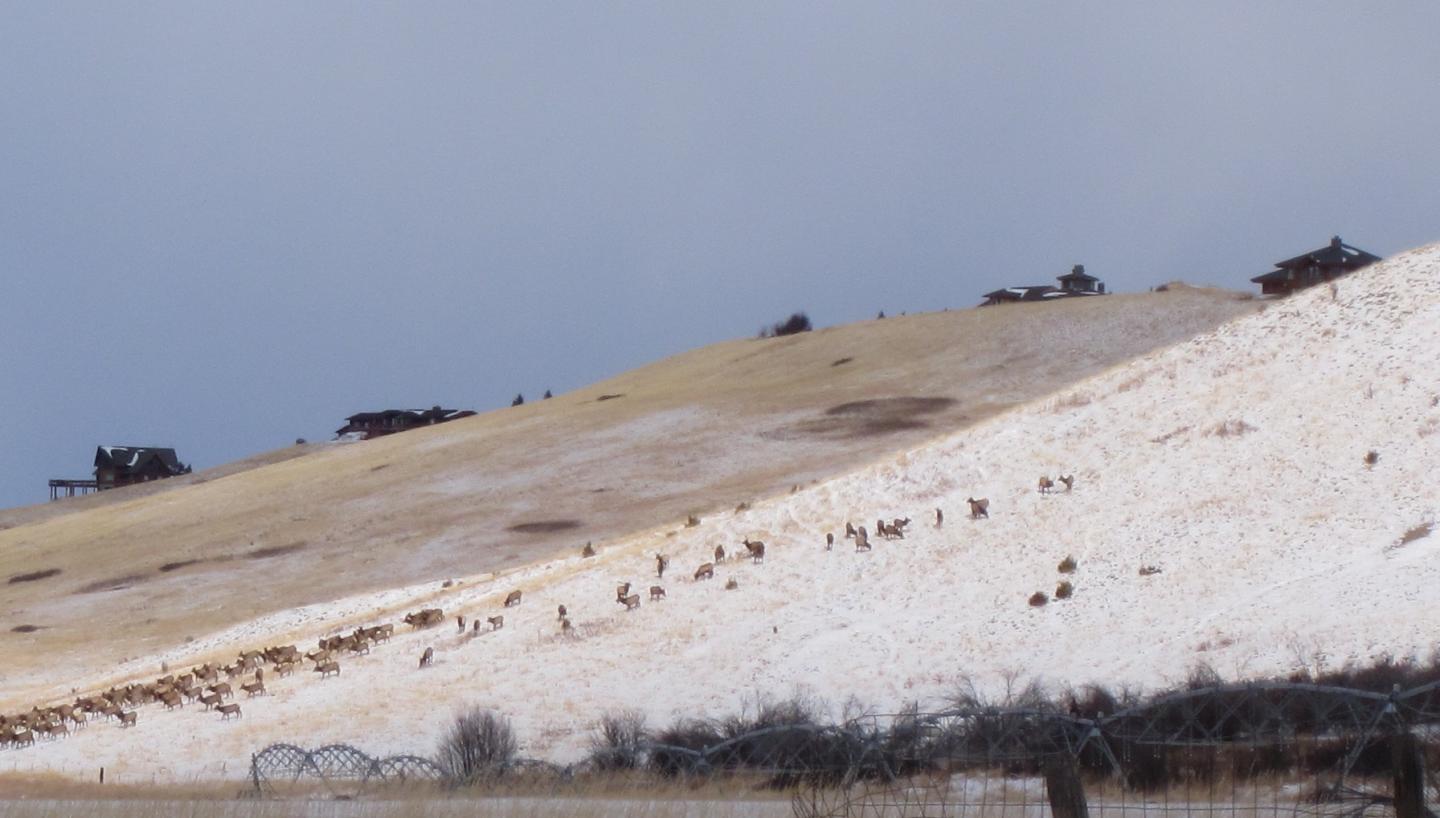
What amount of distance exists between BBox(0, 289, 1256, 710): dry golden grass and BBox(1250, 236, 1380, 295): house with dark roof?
20.9 feet

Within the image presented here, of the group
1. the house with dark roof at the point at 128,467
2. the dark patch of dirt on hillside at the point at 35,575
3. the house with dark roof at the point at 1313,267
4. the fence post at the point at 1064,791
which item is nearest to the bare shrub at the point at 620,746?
the fence post at the point at 1064,791

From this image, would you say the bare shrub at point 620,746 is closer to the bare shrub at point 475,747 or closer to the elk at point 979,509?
the bare shrub at point 475,747

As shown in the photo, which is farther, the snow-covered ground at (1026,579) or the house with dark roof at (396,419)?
the house with dark roof at (396,419)

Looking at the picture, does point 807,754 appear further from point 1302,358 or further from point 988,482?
point 1302,358

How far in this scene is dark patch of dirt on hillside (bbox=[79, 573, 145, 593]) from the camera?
211 ft

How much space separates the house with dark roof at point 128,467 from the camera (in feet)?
455

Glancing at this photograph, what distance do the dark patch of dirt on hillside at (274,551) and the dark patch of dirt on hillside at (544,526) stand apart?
934 centimetres

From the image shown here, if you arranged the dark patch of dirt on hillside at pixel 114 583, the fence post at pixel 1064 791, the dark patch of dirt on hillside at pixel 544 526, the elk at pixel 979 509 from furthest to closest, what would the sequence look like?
the dark patch of dirt on hillside at pixel 114 583
the dark patch of dirt on hillside at pixel 544 526
the elk at pixel 979 509
the fence post at pixel 1064 791

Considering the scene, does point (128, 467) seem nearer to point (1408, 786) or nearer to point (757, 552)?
point (757, 552)

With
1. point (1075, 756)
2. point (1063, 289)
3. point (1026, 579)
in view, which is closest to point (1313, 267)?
point (1063, 289)

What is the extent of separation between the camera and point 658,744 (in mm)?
23312

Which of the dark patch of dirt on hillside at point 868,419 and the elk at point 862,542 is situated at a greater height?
the dark patch of dirt on hillside at point 868,419

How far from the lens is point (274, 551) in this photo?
219 ft

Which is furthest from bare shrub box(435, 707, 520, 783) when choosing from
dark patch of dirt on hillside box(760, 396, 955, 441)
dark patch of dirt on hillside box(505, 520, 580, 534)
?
dark patch of dirt on hillside box(760, 396, 955, 441)
